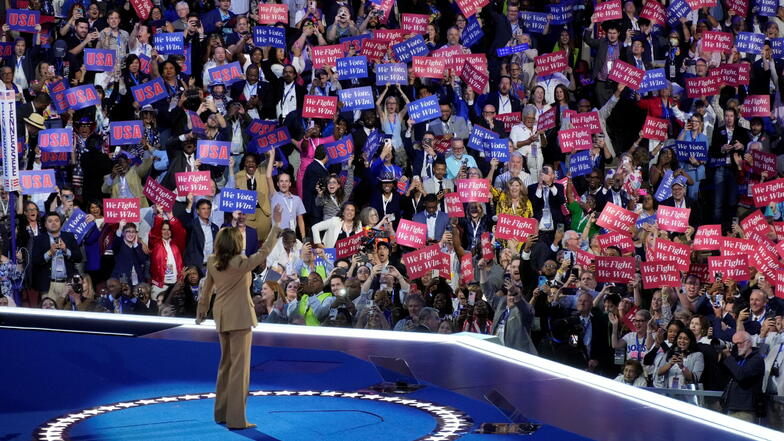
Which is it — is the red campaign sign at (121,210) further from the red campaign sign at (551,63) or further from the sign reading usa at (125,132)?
the red campaign sign at (551,63)

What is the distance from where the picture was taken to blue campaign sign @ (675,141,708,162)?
16188 mm

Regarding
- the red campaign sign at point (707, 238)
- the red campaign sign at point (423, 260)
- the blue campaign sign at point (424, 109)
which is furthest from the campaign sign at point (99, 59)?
the red campaign sign at point (707, 238)

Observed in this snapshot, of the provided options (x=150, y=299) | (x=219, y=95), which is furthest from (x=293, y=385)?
(x=219, y=95)

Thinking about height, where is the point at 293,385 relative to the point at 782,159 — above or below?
below

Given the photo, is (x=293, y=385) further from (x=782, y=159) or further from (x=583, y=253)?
(x=782, y=159)

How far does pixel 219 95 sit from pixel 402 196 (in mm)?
2693

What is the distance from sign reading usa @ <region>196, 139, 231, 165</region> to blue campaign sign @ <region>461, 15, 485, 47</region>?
11.8ft

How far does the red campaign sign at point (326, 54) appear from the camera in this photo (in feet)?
54.8

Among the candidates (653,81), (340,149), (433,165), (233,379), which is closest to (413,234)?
(433,165)

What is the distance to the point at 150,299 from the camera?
14.3 meters

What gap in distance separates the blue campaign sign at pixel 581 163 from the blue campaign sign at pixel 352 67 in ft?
8.67

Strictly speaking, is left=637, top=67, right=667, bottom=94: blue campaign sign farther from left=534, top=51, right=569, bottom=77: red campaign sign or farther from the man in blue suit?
the man in blue suit

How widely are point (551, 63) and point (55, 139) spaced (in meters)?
5.91

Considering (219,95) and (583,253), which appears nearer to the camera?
(583,253)
